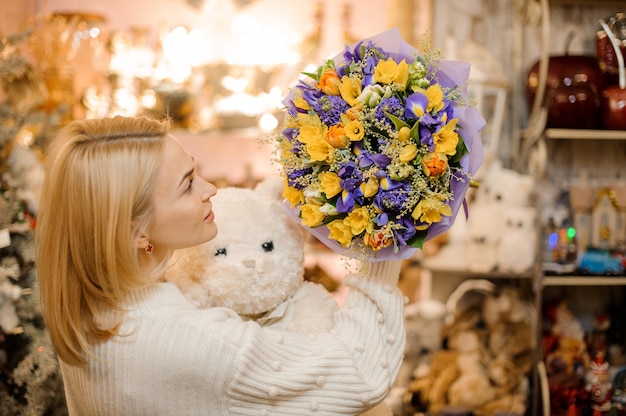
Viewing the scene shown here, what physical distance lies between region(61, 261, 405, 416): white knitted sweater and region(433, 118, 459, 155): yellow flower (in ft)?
1.10

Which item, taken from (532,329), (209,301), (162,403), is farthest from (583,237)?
(162,403)

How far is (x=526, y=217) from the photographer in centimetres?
260

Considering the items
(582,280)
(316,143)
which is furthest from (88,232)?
(582,280)

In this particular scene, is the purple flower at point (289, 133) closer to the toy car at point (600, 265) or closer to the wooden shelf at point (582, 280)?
the wooden shelf at point (582, 280)

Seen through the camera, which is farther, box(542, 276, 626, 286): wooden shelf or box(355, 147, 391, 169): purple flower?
box(542, 276, 626, 286): wooden shelf

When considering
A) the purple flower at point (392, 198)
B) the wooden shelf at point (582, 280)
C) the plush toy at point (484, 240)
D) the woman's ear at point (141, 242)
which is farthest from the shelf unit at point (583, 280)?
the woman's ear at point (141, 242)

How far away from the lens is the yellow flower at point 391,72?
1.31 m

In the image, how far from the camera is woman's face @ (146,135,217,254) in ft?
4.28

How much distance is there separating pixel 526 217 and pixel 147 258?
1697mm

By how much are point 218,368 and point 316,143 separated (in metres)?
0.47

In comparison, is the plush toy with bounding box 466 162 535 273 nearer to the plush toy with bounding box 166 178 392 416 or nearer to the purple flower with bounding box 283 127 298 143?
the plush toy with bounding box 166 178 392 416

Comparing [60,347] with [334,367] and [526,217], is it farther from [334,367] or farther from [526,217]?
[526,217]

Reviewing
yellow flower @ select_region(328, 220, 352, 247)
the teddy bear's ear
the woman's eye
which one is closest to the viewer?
yellow flower @ select_region(328, 220, 352, 247)

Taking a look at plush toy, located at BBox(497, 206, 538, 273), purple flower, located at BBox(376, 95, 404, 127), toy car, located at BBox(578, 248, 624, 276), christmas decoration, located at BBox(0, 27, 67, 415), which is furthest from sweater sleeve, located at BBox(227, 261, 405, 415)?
toy car, located at BBox(578, 248, 624, 276)
